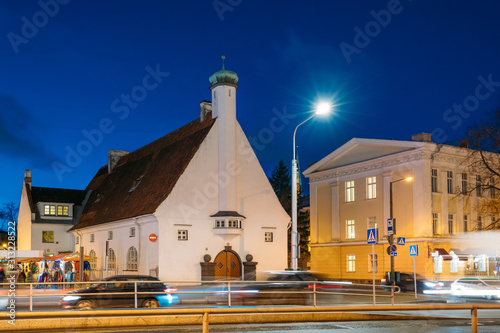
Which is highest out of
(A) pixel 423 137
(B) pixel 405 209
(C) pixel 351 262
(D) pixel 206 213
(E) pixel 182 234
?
(A) pixel 423 137

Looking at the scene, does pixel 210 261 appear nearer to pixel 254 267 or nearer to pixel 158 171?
pixel 254 267

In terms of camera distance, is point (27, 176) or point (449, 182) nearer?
point (449, 182)

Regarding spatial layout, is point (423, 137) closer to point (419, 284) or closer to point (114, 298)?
point (419, 284)

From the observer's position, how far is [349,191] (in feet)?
166

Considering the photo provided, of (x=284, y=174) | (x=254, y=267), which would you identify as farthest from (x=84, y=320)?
(x=284, y=174)

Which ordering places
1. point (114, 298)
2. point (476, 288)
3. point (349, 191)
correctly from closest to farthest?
1. point (114, 298)
2. point (476, 288)
3. point (349, 191)

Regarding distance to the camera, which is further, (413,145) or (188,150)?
(413,145)

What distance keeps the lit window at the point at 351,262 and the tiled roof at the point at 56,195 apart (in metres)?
24.3

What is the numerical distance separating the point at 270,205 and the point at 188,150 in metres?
6.76

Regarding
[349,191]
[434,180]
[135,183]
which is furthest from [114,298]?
[349,191]

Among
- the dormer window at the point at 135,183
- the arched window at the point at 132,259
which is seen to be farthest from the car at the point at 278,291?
the dormer window at the point at 135,183

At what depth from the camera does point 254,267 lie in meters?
38.1

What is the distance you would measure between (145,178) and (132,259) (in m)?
6.84

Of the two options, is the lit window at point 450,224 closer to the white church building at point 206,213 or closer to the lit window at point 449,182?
the lit window at point 449,182
